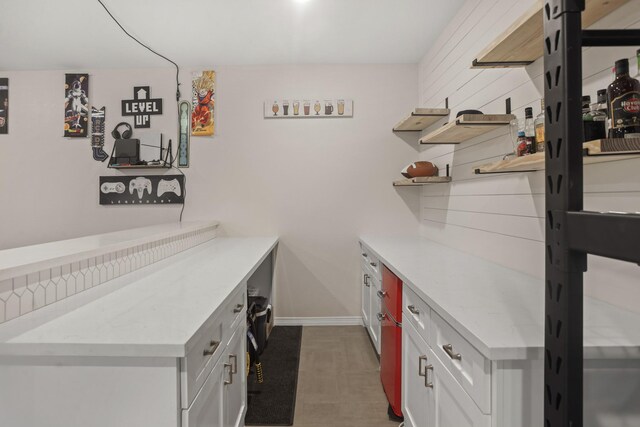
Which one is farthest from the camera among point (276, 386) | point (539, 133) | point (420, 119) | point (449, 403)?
point (420, 119)

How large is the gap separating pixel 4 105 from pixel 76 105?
0.76 meters

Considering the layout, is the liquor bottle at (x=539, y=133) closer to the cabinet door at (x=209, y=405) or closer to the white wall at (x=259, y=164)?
the cabinet door at (x=209, y=405)

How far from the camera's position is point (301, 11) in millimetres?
2582

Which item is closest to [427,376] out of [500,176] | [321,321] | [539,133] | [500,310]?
[500,310]

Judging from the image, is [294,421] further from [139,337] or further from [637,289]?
[637,289]

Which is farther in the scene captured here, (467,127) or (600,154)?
(467,127)

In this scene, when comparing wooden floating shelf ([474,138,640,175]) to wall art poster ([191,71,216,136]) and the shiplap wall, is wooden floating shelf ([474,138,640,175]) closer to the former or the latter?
the shiplap wall

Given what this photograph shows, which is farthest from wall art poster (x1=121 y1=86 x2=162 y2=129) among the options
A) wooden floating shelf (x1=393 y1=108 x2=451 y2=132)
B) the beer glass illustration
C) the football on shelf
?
the football on shelf

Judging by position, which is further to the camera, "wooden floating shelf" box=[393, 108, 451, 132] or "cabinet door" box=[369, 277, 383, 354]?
"wooden floating shelf" box=[393, 108, 451, 132]

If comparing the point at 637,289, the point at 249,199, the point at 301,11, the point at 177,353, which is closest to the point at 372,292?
the point at 249,199

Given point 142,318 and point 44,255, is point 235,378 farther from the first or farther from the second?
point 44,255

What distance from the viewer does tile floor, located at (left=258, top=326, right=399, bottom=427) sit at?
204 cm

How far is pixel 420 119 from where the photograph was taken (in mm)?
3023

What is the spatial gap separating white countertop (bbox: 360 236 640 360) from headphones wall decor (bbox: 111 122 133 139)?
116 inches
